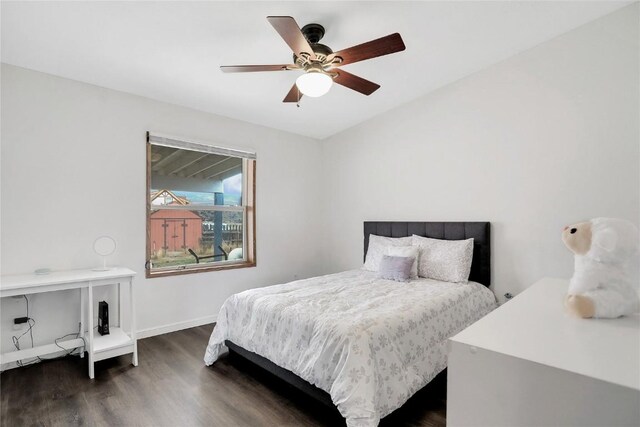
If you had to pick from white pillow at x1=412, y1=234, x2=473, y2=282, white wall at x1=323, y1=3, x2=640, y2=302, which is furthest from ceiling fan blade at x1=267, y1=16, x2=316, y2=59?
white pillow at x1=412, y1=234, x2=473, y2=282

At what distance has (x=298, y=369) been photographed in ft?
6.47

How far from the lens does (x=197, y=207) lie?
11.8 feet

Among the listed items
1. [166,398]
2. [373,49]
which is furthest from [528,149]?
[166,398]

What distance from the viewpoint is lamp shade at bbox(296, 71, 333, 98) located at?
2068 mm

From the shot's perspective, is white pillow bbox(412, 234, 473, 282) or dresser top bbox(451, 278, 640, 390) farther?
white pillow bbox(412, 234, 473, 282)

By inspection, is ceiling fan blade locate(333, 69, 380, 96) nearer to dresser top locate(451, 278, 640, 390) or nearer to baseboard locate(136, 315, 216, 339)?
dresser top locate(451, 278, 640, 390)

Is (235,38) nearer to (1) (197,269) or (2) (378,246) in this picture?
(1) (197,269)

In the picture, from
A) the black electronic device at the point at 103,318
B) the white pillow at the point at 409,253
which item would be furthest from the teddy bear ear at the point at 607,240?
the black electronic device at the point at 103,318

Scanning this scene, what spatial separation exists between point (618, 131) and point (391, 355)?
254cm

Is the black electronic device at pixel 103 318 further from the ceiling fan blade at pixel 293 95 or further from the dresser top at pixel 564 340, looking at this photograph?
the dresser top at pixel 564 340

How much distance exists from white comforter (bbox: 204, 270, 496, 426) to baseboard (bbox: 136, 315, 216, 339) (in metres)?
0.96

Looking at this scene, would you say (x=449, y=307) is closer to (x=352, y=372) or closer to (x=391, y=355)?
(x=391, y=355)

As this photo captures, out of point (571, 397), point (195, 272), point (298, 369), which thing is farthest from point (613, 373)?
point (195, 272)

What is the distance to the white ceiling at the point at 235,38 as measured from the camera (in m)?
2.14
